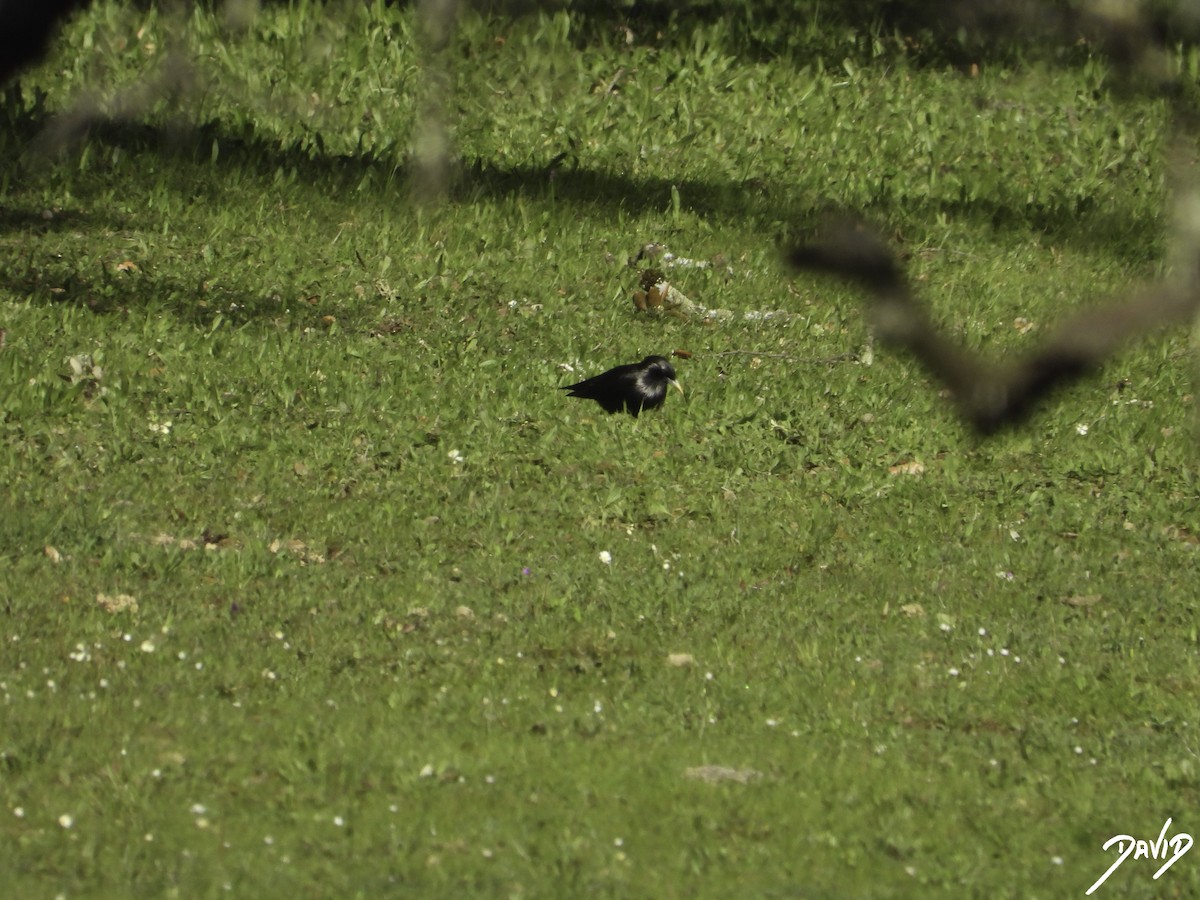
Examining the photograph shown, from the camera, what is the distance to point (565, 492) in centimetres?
798

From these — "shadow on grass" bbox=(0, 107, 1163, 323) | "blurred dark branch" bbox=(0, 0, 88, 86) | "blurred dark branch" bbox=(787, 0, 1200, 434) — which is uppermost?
"blurred dark branch" bbox=(787, 0, 1200, 434)

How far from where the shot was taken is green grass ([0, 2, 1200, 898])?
4.95 m

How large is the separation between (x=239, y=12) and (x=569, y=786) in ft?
→ 10.5

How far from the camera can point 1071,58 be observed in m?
14.0

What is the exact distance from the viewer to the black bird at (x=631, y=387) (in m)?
8.91

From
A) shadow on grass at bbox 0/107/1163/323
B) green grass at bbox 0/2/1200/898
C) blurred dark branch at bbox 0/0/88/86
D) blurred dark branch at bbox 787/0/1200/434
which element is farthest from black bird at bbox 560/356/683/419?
blurred dark branch at bbox 787/0/1200/434

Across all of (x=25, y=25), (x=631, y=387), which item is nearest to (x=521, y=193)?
(x=631, y=387)

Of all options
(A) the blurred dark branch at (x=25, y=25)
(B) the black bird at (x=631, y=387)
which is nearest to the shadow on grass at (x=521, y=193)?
(B) the black bird at (x=631, y=387)

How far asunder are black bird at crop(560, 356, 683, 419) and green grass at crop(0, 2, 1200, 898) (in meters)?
0.14

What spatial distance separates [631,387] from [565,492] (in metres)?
1.12

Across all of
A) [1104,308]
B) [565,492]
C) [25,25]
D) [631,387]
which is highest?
[1104,308]

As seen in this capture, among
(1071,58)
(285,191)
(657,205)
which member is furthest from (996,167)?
(285,191)

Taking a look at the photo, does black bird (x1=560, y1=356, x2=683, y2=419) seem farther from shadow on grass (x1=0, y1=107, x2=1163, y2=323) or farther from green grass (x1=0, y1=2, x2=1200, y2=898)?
shadow on grass (x1=0, y1=107, x2=1163, y2=323)

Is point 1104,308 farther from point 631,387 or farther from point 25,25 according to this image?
point 631,387
